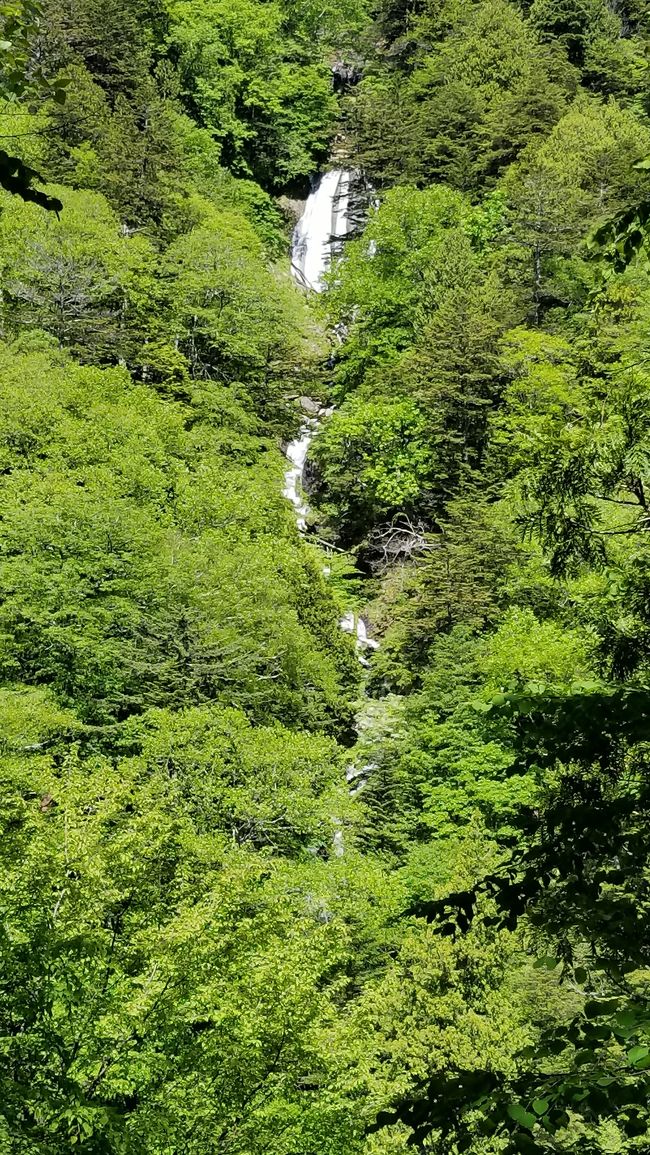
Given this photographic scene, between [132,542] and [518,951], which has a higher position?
[132,542]

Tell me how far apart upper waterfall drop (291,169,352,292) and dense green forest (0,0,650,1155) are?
3.51 ft

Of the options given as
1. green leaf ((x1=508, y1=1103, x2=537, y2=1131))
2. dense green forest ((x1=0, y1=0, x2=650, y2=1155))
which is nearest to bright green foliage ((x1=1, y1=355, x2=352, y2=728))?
dense green forest ((x1=0, y1=0, x2=650, y2=1155))

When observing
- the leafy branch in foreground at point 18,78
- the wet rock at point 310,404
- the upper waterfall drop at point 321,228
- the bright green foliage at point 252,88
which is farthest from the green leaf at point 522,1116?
the bright green foliage at point 252,88

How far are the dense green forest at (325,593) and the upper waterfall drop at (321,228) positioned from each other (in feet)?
3.51

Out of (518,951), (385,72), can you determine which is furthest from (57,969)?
(385,72)

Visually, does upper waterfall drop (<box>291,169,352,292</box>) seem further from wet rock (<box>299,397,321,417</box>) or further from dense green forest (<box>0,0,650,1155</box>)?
wet rock (<box>299,397,321,417</box>)

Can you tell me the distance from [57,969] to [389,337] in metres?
28.3

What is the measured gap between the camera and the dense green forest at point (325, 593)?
13.6ft

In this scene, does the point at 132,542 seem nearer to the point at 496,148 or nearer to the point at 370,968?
the point at 370,968

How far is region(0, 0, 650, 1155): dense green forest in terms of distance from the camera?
13.6 ft

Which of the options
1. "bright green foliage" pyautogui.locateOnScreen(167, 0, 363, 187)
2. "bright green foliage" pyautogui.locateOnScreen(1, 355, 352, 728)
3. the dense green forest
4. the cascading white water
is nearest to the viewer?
the dense green forest

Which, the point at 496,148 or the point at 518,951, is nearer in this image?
the point at 518,951

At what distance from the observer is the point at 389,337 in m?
33.9

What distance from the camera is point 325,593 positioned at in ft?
79.7
